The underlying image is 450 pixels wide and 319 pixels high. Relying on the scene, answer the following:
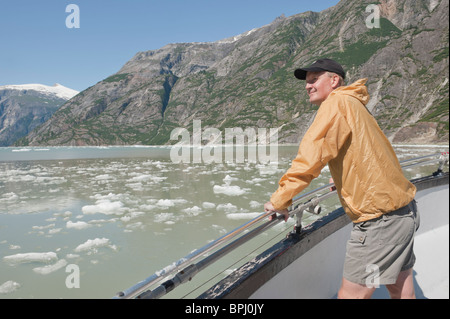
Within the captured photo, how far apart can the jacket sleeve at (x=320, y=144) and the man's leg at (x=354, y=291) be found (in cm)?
74

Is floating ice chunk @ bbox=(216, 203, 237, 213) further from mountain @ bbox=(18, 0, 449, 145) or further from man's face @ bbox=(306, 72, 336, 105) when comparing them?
mountain @ bbox=(18, 0, 449, 145)

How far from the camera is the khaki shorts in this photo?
1.53m

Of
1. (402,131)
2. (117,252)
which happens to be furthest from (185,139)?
(117,252)

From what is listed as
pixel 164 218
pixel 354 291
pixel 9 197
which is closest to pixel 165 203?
pixel 164 218

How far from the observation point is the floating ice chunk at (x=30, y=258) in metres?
5.00

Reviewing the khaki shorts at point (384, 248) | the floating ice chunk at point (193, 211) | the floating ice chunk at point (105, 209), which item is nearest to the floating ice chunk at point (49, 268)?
the floating ice chunk at point (105, 209)

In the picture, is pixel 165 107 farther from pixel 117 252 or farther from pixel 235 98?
pixel 117 252

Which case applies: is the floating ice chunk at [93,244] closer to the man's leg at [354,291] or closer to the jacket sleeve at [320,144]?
the man's leg at [354,291]

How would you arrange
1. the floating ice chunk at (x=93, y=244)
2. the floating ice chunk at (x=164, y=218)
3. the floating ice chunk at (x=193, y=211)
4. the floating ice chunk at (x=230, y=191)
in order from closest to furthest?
the floating ice chunk at (x=93, y=244) → the floating ice chunk at (x=164, y=218) → the floating ice chunk at (x=193, y=211) → the floating ice chunk at (x=230, y=191)

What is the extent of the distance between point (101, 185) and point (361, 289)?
44.8ft

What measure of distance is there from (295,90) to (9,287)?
456 feet

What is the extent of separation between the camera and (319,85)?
5.59ft

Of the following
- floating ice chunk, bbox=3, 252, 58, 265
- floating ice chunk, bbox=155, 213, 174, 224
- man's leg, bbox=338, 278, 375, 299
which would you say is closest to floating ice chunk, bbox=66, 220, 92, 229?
floating ice chunk, bbox=3, 252, 58, 265

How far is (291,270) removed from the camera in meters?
2.05
